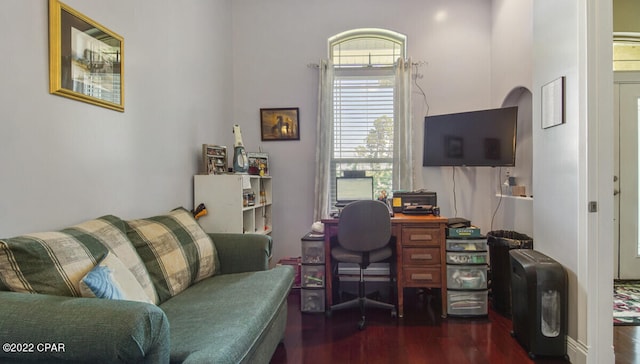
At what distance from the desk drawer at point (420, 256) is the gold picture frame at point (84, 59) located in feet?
7.94

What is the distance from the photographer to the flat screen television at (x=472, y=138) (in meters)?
3.16

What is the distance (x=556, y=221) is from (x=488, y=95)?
2.01m

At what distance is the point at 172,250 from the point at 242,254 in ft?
1.70

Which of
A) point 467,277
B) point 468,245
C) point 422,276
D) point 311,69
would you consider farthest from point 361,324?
point 311,69

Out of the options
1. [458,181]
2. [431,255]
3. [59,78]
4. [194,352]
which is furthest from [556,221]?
[59,78]

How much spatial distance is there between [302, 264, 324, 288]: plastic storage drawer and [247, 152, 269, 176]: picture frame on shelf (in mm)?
1154

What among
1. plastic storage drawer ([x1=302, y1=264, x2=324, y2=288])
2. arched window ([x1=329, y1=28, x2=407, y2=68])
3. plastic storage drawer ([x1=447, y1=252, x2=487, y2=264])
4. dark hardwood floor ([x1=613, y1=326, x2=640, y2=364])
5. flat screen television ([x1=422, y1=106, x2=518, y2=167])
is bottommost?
dark hardwood floor ([x1=613, y1=326, x2=640, y2=364])

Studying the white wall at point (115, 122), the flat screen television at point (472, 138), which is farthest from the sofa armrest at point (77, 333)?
the flat screen television at point (472, 138)

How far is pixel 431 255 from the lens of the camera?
2.95 meters

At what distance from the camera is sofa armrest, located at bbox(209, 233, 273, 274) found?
2.45m

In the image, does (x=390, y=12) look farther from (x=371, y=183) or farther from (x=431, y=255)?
(x=431, y=255)

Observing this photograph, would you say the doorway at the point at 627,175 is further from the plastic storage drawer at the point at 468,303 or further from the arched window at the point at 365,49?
the arched window at the point at 365,49

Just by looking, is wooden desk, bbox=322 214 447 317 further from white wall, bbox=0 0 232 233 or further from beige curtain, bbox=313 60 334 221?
white wall, bbox=0 0 232 233

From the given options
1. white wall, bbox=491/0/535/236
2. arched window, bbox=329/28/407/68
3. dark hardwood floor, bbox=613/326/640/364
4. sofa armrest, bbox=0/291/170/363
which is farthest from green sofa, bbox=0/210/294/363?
arched window, bbox=329/28/407/68
